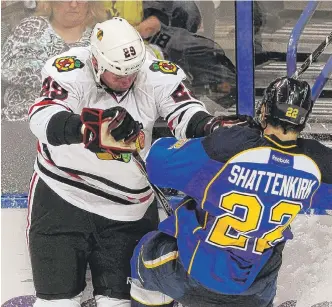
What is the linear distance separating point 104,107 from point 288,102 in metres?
0.57

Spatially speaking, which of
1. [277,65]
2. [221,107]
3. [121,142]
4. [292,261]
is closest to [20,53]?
[221,107]

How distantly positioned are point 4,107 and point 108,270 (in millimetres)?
895

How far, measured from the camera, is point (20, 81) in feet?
8.03

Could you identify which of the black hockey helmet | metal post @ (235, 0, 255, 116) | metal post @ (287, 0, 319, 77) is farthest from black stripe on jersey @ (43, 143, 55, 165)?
metal post @ (287, 0, 319, 77)

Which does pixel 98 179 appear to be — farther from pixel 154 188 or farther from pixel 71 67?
pixel 71 67

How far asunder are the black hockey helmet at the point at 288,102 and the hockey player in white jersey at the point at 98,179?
9.8 inches

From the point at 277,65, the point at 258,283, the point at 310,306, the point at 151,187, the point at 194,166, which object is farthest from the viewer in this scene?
the point at 277,65

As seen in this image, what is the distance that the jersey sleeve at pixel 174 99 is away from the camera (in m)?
1.81

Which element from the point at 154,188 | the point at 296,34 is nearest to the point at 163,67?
the point at 154,188

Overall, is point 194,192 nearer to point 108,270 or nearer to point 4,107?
point 108,270

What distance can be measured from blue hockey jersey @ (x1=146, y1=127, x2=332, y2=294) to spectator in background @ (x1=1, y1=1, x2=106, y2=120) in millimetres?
1049

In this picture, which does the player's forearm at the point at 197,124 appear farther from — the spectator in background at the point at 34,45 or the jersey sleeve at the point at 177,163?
Answer: the spectator in background at the point at 34,45

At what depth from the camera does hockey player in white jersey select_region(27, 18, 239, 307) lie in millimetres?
1723

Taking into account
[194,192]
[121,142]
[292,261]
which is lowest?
[292,261]
